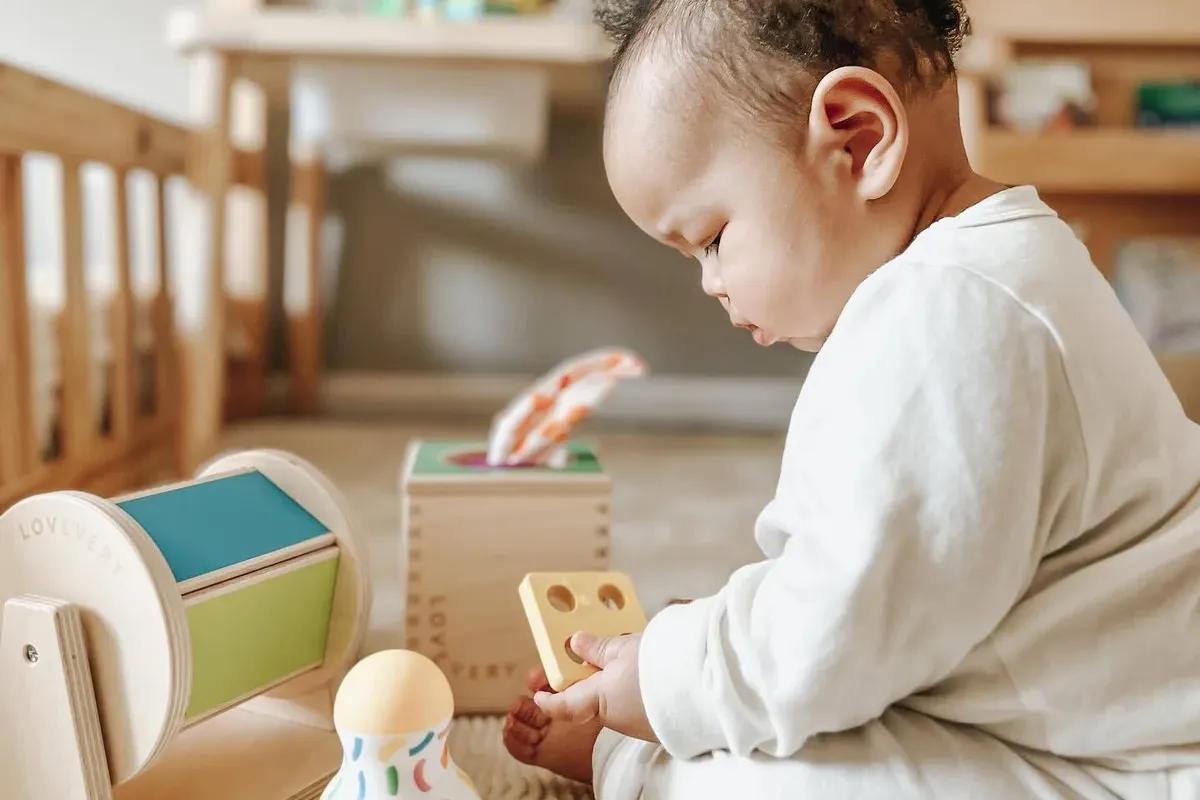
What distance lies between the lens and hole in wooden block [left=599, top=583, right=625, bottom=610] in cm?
65

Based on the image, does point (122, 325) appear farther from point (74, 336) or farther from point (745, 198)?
point (745, 198)

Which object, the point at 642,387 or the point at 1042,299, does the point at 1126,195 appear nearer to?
the point at 642,387

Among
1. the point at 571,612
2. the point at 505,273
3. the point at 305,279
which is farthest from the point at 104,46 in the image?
the point at 571,612

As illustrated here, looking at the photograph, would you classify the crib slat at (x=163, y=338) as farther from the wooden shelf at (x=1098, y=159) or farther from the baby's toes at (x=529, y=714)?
the wooden shelf at (x=1098, y=159)

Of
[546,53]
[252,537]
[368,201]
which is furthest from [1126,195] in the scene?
[252,537]

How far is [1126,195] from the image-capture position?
1.78m

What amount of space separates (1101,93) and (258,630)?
1597 mm

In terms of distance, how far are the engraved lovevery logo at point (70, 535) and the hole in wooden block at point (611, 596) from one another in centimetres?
27

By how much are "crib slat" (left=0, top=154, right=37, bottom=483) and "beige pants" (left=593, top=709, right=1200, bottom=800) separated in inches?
32.2

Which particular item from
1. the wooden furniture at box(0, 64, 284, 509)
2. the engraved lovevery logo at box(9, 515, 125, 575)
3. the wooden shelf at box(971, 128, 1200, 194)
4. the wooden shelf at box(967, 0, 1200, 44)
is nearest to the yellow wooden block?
the engraved lovevery logo at box(9, 515, 125, 575)

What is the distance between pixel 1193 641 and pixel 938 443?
0.52ft

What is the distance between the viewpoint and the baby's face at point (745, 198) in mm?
549

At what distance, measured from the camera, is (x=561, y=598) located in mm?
657

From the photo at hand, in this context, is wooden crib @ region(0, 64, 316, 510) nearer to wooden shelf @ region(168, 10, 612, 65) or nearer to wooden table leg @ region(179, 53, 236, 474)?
wooden table leg @ region(179, 53, 236, 474)
